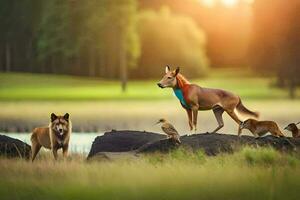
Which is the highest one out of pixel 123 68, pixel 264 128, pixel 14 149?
pixel 123 68

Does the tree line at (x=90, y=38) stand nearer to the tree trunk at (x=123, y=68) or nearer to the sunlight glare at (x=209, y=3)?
the tree trunk at (x=123, y=68)

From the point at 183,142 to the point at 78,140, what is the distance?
68 centimetres

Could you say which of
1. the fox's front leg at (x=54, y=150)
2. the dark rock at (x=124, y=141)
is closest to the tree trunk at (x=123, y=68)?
the dark rock at (x=124, y=141)

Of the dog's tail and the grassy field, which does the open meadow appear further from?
the grassy field

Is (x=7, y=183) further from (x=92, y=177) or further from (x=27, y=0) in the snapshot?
(x=27, y=0)

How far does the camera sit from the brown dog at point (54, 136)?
6832 mm

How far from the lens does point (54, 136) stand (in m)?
6.89

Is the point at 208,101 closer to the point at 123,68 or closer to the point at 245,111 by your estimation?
the point at 245,111

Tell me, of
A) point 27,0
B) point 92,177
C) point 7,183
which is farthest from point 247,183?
point 27,0

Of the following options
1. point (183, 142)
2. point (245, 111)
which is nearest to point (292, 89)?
point (245, 111)

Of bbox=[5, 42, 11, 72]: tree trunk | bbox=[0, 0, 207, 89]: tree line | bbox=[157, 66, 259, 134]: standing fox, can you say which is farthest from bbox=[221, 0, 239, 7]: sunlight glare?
bbox=[5, 42, 11, 72]: tree trunk

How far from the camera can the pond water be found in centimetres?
705

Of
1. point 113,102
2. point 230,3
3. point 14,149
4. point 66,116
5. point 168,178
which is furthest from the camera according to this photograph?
point 230,3

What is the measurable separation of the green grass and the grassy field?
1.47 ft
